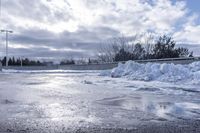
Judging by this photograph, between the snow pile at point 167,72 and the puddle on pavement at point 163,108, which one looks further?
the snow pile at point 167,72

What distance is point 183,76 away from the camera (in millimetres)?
22312

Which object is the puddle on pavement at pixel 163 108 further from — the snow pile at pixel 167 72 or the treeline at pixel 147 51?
the treeline at pixel 147 51

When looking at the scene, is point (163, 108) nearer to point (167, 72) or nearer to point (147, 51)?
point (167, 72)

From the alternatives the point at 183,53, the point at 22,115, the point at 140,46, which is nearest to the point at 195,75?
the point at 22,115

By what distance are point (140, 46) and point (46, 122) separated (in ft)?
280

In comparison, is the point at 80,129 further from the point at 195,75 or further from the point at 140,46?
the point at 140,46

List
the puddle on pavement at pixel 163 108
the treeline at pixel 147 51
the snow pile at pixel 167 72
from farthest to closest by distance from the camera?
Result: the treeline at pixel 147 51
the snow pile at pixel 167 72
the puddle on pavement at pixel 163 108

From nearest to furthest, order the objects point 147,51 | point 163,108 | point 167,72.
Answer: point 163,108
point 167,72
point 147,51

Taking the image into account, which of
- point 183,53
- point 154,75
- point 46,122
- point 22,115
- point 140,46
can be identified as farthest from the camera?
point 140,46

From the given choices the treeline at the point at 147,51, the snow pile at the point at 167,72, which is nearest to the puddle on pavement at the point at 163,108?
the snow pile at the point at 167,72

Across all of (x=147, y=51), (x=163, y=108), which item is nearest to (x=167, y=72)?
(x=163, y=108)

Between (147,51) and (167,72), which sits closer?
(167,72)

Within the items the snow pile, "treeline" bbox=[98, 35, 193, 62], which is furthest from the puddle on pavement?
"treeline" bbox=[98, 35, 193, 62]

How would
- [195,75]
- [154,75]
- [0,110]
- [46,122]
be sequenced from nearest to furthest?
[46,122]
[0,110]
[195,75]
[154,75]
